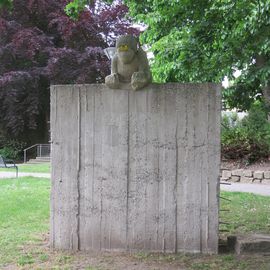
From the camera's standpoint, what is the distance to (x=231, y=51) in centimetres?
934

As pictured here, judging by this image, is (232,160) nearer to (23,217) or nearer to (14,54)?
(23,217)

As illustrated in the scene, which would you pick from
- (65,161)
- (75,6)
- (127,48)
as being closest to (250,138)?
(75,6)

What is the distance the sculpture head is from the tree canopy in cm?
1966

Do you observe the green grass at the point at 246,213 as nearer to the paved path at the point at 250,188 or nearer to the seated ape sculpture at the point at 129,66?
the paved path at the point at 250,188

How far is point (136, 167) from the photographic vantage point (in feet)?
20.3

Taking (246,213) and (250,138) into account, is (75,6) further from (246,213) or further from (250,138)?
(250,138)

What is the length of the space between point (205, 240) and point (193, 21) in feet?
15.2

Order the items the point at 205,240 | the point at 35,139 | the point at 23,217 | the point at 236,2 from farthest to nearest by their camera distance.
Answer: the point at 35,139, the point at 23,217, the point at 236,2, the point at 205,240

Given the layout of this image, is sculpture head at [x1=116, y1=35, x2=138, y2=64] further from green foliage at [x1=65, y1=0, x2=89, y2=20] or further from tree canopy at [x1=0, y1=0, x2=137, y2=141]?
tree canopy at [x1=0, y1=0, x2=137, y2=141]

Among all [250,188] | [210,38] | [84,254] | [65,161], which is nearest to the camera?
[84,254]

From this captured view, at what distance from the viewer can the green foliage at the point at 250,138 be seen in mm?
15148

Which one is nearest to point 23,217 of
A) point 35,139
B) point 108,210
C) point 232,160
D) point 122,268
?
point 108,210

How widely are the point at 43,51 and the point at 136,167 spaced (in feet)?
72.2

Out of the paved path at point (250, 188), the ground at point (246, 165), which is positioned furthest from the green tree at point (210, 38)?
the ground at point (246, 165)
